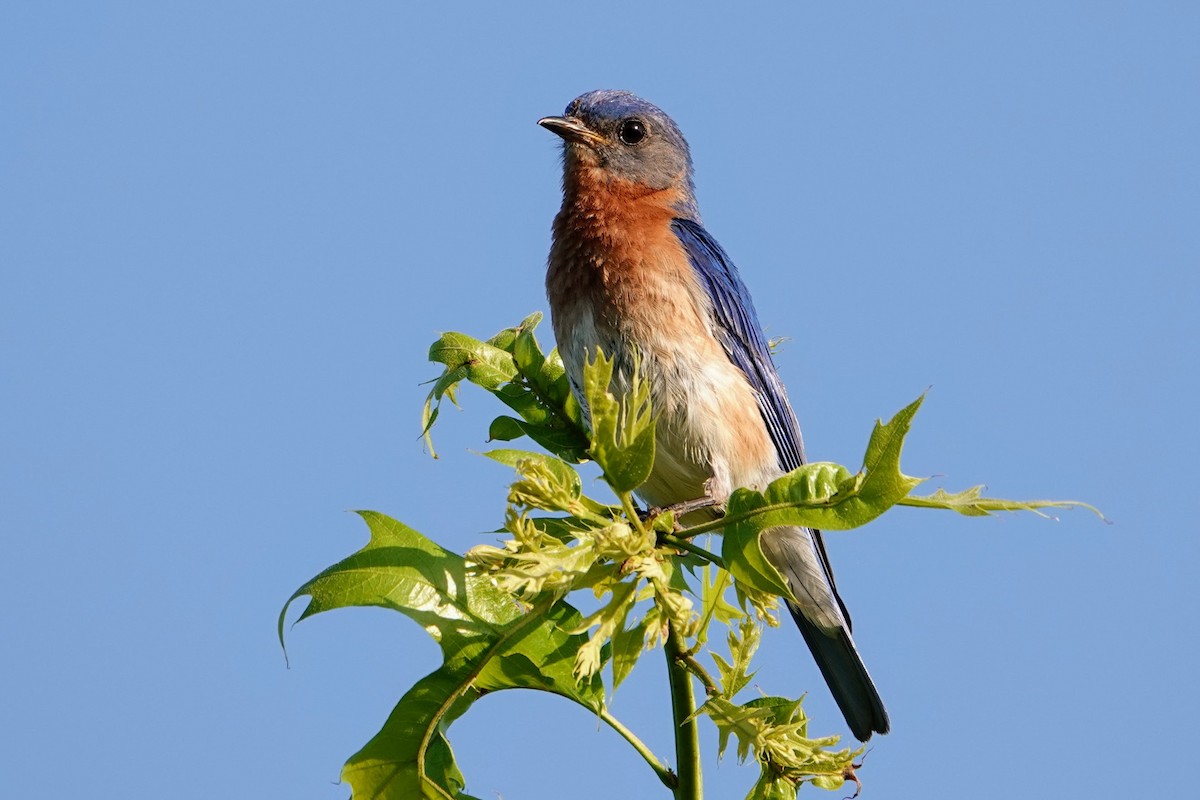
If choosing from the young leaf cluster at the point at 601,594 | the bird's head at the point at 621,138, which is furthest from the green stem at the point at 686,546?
the bird's head at the point at 621,138

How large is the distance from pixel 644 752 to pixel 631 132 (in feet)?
14.8

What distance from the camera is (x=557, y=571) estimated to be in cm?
328

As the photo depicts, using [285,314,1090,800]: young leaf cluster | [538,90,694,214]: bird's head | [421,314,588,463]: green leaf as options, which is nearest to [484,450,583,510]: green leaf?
[285,314,1090,800]: young leaf cluster

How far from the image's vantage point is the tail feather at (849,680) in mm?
6207

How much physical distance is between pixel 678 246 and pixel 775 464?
1247 millimetres

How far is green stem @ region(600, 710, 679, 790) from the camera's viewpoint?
3506 mm

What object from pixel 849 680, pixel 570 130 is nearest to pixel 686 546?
pixel 849 680

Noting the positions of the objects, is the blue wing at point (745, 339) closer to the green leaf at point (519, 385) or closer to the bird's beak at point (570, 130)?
the bird's beak at point (570, 130)

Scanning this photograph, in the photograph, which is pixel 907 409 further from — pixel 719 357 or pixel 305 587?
pixel 719 357

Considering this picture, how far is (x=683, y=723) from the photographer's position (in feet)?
11.7

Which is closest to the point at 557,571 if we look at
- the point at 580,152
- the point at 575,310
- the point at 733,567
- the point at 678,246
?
the point at 733,567

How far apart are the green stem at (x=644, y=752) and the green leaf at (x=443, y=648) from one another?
0.09 metres

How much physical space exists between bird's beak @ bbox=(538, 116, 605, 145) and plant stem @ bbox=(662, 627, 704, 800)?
4.04 meters

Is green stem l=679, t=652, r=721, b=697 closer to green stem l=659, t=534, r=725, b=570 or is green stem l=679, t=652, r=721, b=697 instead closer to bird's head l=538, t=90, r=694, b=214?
green stem l=659, t=534, r=725, b=570
